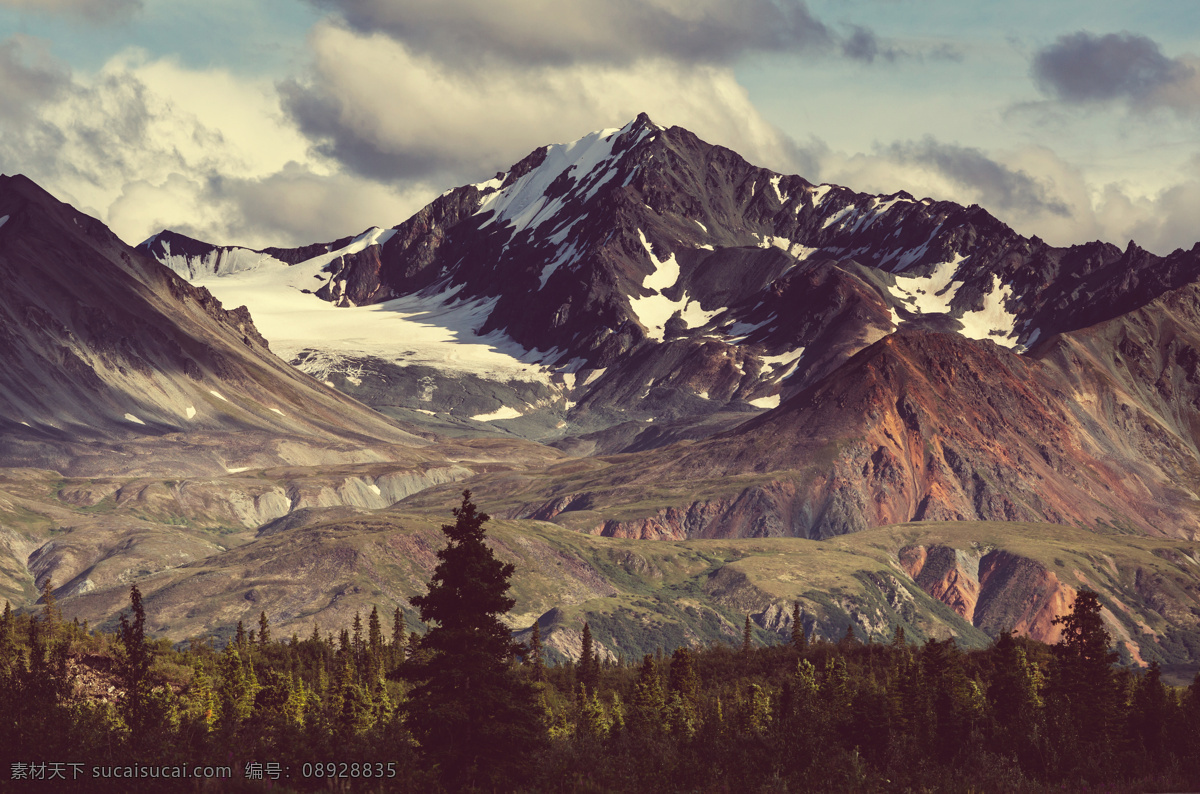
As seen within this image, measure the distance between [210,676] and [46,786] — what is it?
4026cm

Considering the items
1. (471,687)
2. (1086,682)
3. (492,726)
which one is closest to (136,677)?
(471,687)

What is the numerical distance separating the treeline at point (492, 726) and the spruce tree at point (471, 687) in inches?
2.7

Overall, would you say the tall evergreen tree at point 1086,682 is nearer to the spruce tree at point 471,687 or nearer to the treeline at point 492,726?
the treeline at point 492,726

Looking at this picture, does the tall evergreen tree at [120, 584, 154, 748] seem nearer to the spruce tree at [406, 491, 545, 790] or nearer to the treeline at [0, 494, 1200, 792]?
the treeline at [0, 494, 1200, 792]

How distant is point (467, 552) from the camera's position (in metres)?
47.5

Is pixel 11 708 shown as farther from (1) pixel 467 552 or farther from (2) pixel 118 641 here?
(2) pixel 118 641

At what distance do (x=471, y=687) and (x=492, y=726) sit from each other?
1442 mm

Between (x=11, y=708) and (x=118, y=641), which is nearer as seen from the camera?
(x=11, y=708)

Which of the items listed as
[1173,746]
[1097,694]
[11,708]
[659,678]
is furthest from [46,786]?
[659,678]

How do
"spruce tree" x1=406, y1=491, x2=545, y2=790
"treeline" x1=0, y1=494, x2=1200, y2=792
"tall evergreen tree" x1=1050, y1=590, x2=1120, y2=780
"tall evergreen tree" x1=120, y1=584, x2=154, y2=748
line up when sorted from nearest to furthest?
1. "treeline" x1=0, y1=494, x2=1200, y2=792
2. "spruce tree" x1=406, y1=491, x2=545, y2=790
3. "tall evergreen tree" x1=120, y1=584, x2=154, y2=748
4. "tall evergreen tree" x1=1050, y1=590, x2=1120, y2=780

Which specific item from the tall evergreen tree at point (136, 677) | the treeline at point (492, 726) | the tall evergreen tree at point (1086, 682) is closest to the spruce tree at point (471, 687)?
the treeline at point (492, 726)

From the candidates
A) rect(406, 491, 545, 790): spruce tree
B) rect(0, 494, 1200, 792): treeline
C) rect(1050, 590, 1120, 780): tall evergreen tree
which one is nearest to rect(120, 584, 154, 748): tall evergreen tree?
rect(0, 494, 1200, 792): treeline

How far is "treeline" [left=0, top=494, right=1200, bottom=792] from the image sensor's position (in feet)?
148

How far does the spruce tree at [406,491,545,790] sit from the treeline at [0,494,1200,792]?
0.07 meters
